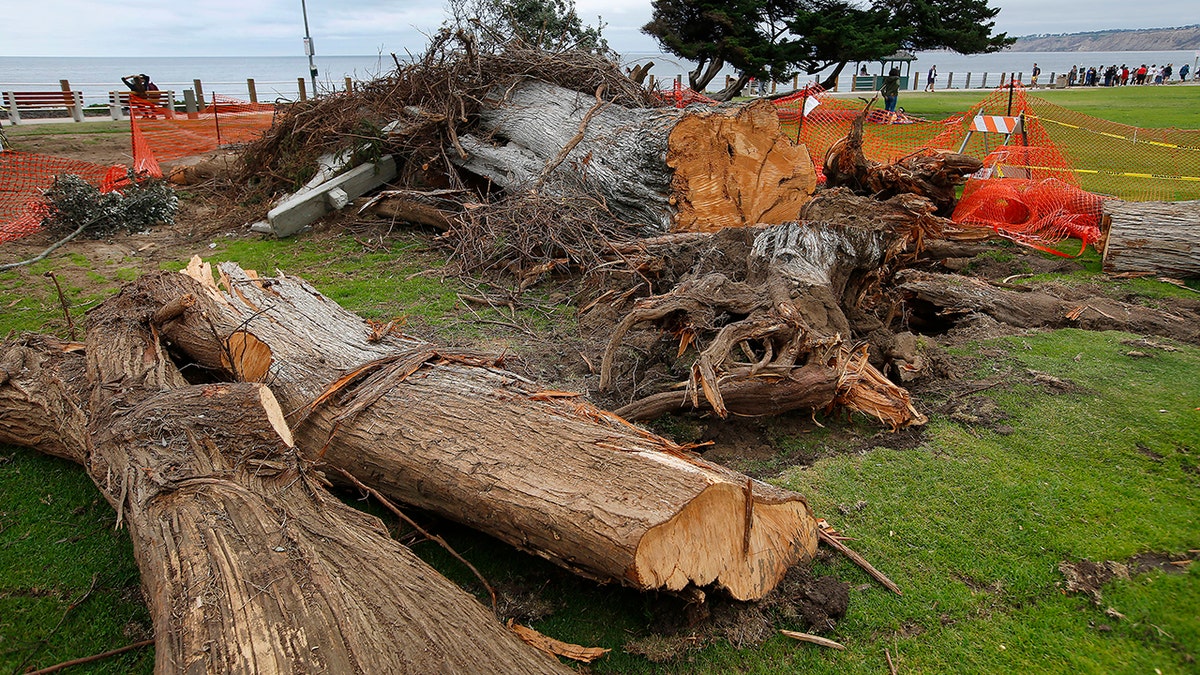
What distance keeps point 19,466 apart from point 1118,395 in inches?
244

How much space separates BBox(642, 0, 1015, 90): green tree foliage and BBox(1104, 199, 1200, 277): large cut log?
1408 centimetres

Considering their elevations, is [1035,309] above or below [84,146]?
below

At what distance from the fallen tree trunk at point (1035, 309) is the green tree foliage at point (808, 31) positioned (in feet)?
49.8

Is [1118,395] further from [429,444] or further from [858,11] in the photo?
[858,11]

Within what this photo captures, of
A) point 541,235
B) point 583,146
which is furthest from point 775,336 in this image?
point 583,146

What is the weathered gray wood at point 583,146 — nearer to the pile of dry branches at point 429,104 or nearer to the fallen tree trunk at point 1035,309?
the pile of dry branches at point 429,104

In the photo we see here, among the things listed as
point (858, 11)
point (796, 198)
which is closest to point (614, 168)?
point (796, 198)

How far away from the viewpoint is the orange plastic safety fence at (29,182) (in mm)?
7941

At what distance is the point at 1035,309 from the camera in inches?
207

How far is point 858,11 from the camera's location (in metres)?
19.7

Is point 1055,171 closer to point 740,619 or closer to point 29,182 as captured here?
point 740,619

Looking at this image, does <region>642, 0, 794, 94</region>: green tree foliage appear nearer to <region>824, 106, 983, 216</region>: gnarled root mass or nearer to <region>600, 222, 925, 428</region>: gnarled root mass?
<region>824, 106, 983, 216</region>: gnarled root mass

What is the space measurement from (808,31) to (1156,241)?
50.0 feet

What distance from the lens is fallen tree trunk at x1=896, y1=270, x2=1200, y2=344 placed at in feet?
16.8
